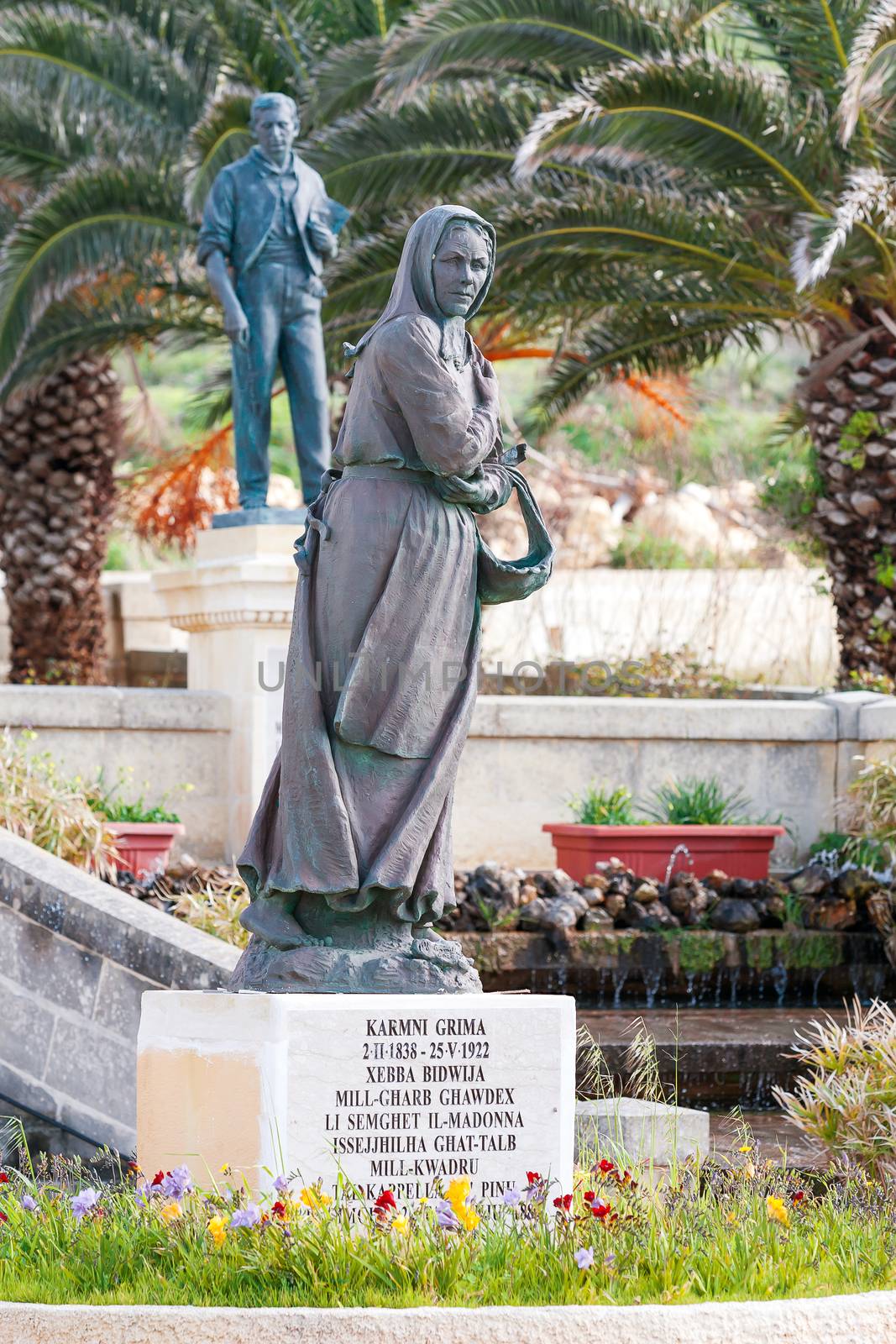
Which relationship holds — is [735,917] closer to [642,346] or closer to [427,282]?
[427,282]

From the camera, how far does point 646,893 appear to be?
9.79 meters

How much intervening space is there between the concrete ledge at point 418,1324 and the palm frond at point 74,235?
10306mm

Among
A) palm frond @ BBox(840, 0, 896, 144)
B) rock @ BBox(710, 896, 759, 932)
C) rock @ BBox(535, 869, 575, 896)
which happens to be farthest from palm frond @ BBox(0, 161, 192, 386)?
rock @ BBox(710, 896, 759, 932)

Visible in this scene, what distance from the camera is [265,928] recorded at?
5008 mm

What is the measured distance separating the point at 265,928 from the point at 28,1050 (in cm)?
248

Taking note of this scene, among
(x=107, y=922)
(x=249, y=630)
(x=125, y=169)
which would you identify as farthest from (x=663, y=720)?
(x=125, y=169)

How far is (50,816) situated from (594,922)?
9.16 feet

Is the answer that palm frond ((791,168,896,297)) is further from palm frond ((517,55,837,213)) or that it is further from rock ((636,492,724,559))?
rock ((636,492,724,559))

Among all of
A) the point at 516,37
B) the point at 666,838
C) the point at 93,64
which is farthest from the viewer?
the point at 93,64

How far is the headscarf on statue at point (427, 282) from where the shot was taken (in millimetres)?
4977

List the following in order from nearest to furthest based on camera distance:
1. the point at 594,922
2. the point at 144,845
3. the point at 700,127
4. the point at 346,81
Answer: the point at 594,922, the point at 144,845, the point at 700,127, the point at 346,81

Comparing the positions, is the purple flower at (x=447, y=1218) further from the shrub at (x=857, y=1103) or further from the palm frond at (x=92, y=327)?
the palm frond at (x=92, y=327)

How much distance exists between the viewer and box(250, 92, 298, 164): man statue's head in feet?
35.1

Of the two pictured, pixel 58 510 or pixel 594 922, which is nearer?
pixel 594 922
